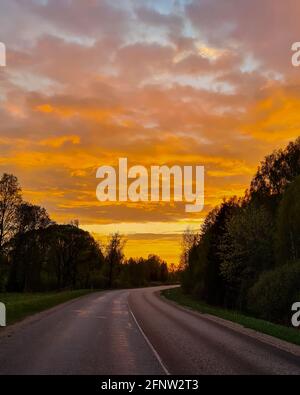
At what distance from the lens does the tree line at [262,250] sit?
36812mm

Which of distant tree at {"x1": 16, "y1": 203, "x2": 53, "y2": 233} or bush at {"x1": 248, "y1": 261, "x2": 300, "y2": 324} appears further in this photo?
distant tree at {"x1": 16, "y1": 203, "x2": 53, "y2": 233}

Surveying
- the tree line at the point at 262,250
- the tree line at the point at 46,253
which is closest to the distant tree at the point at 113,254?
the tree line at the point at 46,253

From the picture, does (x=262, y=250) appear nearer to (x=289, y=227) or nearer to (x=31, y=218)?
(x=289, y=227)

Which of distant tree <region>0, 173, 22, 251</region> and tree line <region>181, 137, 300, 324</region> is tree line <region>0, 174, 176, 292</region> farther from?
tree line <region>181, 137, 300, 324</region>

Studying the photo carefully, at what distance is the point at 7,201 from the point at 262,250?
114 feet

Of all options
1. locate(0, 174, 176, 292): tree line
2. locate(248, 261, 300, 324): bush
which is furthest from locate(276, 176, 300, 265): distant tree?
locate(0, 174, 176, 292): tree line

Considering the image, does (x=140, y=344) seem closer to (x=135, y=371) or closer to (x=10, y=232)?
(x=135, y=371)

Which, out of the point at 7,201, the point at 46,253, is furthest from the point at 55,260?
the point at 7,201

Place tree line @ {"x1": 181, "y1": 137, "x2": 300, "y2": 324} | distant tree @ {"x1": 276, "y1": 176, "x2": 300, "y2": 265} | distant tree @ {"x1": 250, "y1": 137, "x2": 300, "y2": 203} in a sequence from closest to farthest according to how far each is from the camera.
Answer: tree line @ {"x1": 181, "y1": 137, "x2": 300, "y2": 324} → distant tree @ {"x1": 276, "y1": 176, "x2": 300, "y2": 265} → distant tree @ {"x1": 250, "y1": 137, "x2": 300, "y2": 203}

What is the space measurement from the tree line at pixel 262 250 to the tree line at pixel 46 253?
25.0 metres

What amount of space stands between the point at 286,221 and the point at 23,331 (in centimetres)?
Result: 3131

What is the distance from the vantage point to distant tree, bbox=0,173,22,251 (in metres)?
67.8

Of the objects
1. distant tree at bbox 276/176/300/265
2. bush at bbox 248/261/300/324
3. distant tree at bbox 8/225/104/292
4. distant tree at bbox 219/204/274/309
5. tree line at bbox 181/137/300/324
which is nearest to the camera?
bush at bbox 248/261/300/324
